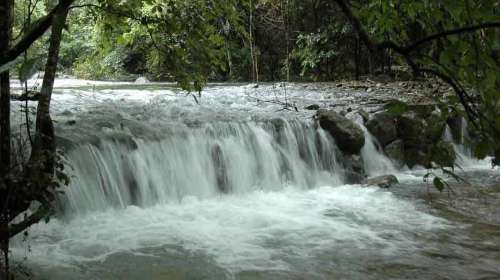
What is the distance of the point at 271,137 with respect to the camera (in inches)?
359

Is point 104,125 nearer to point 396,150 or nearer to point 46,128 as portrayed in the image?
point 46,128

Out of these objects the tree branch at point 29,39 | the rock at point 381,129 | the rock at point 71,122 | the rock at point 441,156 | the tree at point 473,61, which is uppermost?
the tree branch at point 29,39

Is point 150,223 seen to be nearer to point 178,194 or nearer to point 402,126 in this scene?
point 178,194

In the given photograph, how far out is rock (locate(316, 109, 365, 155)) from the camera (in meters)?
9.47

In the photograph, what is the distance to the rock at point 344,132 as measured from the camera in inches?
373

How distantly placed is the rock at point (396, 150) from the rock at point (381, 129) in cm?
10

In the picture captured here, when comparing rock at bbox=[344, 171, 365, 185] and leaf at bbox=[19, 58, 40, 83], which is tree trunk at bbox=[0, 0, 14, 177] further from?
rock at bbox=[344, 171, 365, 185]

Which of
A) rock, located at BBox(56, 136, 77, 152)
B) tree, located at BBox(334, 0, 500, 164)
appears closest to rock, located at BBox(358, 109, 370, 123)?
rock, located at BBox(56, 136, 77, 152)

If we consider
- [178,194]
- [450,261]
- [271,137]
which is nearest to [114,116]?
[178,194]

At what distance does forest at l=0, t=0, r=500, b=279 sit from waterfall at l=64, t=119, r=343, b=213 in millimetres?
23

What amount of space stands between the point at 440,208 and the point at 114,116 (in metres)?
5.34

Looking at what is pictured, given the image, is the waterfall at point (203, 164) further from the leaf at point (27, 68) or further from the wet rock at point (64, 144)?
the leaf at point (27, 68)

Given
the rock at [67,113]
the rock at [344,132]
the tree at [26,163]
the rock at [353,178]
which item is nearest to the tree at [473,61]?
the tree at [26,163]

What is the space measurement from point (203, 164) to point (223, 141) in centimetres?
69
